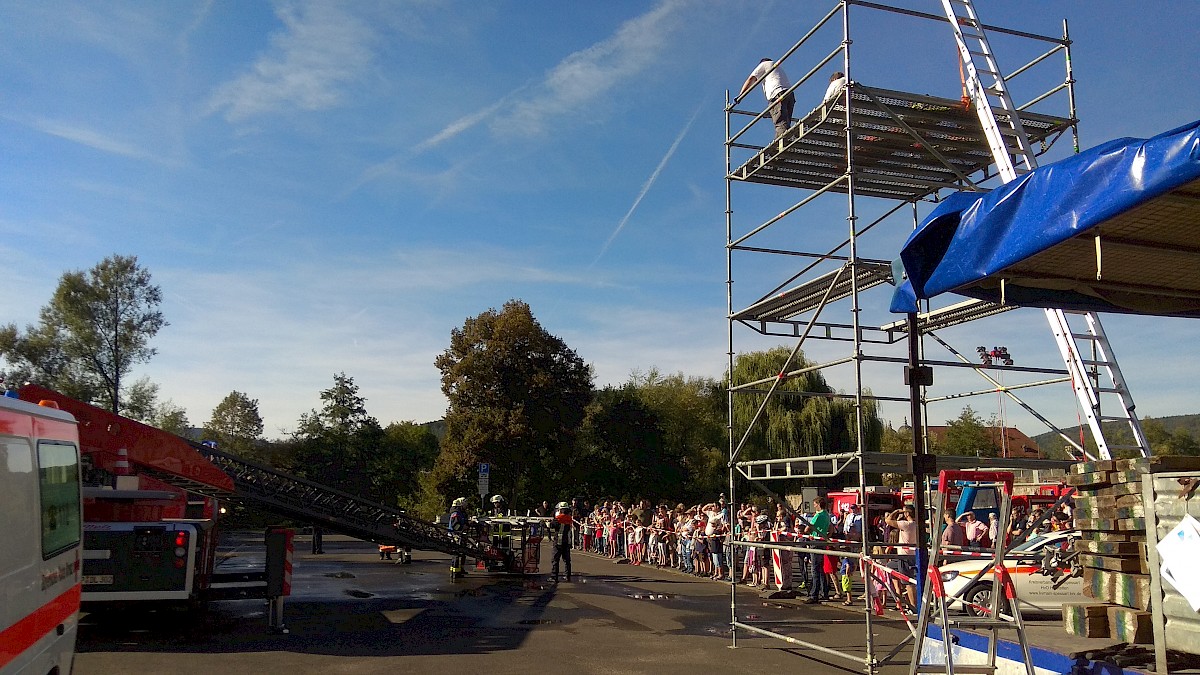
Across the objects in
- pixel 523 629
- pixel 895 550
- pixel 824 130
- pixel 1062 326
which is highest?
pixel 824 130

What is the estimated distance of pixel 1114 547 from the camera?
5270mm

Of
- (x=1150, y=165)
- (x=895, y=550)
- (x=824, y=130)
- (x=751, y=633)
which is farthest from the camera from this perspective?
(x=895, y=550)

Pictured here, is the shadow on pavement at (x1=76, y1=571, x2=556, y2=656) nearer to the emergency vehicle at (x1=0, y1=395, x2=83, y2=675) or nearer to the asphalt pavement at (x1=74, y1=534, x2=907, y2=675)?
the asphalt pavement at (x1=74, y1=534, x2=907, y2=675)

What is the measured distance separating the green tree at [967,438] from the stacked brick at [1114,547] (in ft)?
155

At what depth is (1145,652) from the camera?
4934mm

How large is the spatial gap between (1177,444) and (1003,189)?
296ft

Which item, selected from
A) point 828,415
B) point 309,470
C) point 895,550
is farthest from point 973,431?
point 895,550

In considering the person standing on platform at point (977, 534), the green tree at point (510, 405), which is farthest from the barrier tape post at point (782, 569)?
the green tree at point (510, 405)

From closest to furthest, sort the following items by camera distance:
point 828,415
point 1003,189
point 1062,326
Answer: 1. point 1003,189
2. point 1062,326
3. point 828,415

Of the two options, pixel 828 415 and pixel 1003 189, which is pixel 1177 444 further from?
pixel 1003 189

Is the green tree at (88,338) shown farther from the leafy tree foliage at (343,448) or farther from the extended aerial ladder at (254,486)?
the extended aerial ladder at (254,486)

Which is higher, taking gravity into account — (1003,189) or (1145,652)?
(1003,189)

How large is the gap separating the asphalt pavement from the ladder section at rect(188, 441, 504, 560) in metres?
1.07

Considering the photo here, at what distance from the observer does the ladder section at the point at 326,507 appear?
1453 centimetres
